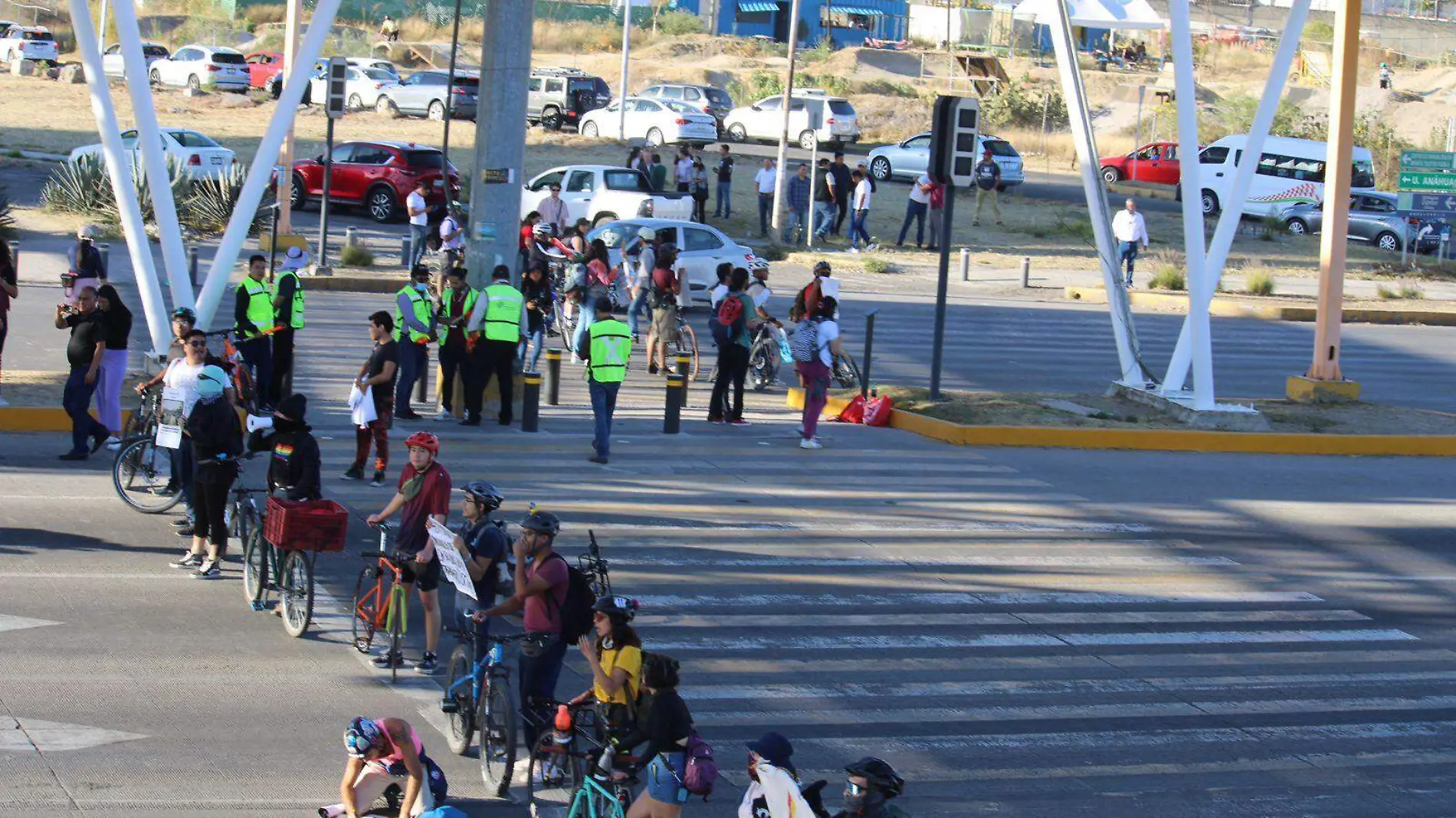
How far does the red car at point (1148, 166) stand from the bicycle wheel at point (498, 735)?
45.8 m

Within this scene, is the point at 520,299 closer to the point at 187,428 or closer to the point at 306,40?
the point at 306,40

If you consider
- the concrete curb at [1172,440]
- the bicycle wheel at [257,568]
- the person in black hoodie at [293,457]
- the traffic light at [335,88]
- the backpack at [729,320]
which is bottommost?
the bicycle wheel at [257,568]

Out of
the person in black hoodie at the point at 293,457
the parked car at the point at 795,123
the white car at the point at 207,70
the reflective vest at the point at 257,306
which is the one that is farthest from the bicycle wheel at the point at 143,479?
the white car at the point at 207,70

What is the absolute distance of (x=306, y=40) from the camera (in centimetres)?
1745

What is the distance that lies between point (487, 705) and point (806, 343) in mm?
9870

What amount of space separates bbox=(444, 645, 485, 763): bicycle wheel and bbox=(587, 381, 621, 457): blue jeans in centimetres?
727

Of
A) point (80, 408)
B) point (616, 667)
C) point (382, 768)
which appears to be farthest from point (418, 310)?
point (382, 768)

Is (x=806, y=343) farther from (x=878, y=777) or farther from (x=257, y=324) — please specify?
(x=878, y=777)

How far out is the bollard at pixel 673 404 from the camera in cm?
1847

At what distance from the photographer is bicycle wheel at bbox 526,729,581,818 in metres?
8.33

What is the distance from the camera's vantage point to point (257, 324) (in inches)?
684

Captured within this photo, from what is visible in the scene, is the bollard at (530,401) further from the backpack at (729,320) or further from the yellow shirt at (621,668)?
the yellow shirt at (621,668)

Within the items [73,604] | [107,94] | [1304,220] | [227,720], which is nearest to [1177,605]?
[227,720]

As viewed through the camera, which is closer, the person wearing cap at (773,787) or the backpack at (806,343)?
the person wearing cap at (773,787)
